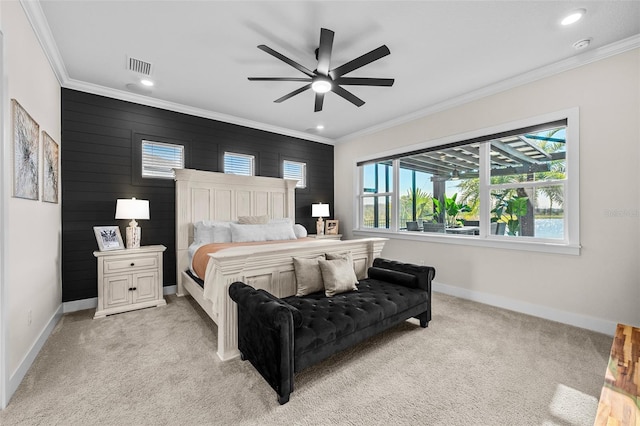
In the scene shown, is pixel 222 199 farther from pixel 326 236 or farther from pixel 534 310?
pixel 534 310

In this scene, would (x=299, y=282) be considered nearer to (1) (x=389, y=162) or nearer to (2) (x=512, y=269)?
(2) (x=512, y=269)

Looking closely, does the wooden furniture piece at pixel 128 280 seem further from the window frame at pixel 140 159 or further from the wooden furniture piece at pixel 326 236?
the wooden furniture piece at pixel 326 236

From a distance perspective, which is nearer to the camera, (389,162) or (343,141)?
(389,162)

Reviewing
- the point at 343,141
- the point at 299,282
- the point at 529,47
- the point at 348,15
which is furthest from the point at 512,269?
the point at 343,141

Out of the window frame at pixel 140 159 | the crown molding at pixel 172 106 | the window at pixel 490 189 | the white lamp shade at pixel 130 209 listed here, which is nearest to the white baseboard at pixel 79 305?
the white lamp shade at pixel 130 209

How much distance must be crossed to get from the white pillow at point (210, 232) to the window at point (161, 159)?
0.93 metres

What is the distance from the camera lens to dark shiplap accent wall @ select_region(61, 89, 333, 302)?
3.46 metres

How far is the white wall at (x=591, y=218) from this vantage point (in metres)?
2.68

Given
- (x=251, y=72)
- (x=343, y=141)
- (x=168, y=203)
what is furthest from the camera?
(x=343, y=141)

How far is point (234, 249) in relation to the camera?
2.93 m

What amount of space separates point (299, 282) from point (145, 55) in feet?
9.71

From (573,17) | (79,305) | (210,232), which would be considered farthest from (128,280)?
(573,17)

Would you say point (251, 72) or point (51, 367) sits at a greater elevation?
point (251, 72)

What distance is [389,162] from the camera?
524cm
